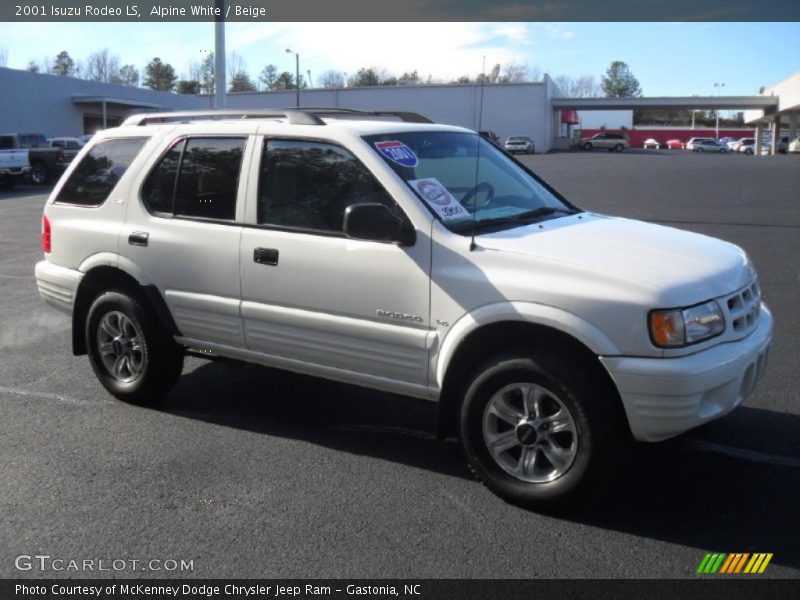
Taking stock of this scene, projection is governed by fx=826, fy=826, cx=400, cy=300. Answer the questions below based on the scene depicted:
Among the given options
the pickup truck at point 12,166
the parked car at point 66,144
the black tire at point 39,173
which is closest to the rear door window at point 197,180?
the pickup truck at point 12,166

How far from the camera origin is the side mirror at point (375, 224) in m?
4.13

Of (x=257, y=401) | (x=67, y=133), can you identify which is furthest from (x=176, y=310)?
(x=67, y=133)

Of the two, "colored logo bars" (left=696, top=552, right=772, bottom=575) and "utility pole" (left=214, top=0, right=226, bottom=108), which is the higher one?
"utility pole" (left=214, top=0, right=226, bottom=108)

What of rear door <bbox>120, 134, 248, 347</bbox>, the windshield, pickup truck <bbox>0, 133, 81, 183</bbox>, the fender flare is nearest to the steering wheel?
the windshield

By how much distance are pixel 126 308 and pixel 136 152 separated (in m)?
1.08

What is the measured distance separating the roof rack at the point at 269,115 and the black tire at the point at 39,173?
2582 centimetres

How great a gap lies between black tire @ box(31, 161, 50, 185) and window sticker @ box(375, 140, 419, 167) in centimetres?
2775

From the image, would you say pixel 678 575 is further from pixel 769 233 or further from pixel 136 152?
pixel 769 233

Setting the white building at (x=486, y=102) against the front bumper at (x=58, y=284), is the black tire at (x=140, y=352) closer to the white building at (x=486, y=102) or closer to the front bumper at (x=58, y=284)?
the front bumper at (x=58, y=284)

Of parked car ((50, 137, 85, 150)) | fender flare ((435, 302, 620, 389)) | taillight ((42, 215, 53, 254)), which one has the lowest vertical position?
fender flare ((435, 302, 620, 389))

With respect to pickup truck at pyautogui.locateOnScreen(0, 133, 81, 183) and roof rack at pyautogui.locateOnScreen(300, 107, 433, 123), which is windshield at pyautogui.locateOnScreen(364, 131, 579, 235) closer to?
roof rack at pyautogui.locateOnScreen(300, 107, 433, 123)

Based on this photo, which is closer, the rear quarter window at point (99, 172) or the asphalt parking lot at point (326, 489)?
the asphalt parking lot at point (326, 489)

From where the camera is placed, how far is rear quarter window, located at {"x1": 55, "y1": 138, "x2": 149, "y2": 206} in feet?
18.6

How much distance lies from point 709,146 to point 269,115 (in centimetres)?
8428
